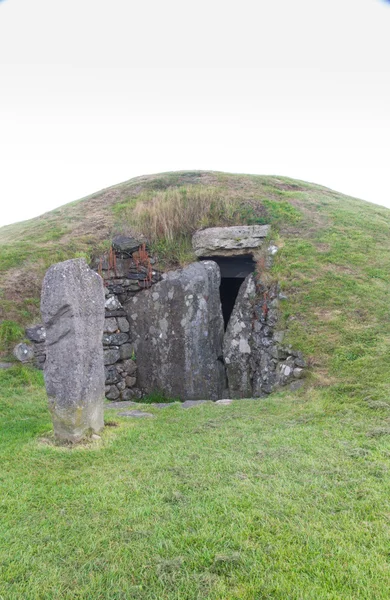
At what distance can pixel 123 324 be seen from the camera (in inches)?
454

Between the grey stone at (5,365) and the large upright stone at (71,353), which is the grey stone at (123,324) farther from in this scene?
the large upright stone at (71,353)

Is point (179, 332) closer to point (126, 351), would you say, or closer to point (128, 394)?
point (126, 351)

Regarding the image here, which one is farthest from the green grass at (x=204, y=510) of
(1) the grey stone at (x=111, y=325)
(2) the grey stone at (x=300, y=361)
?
(1) the grey stone at (x=111, y=325)

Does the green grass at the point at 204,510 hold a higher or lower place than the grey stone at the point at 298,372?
higher

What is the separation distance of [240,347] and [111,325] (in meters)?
3.16

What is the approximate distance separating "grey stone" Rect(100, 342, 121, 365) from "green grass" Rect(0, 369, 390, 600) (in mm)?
4008

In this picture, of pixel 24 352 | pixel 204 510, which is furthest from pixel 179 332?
pixel 204 510

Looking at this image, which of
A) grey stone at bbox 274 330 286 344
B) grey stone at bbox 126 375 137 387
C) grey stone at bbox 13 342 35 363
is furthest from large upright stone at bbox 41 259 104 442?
grey stone at bbox 126 375 137 387

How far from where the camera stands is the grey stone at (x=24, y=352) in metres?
9.84

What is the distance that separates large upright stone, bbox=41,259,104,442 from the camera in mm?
6238

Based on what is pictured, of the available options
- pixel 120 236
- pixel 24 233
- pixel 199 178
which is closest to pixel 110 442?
pixel 120 236

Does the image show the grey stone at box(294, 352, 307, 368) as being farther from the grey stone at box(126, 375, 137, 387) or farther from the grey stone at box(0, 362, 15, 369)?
the grey stone at box(0, 362, 15, 369)

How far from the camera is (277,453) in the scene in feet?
18.1

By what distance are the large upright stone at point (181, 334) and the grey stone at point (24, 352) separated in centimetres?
252
